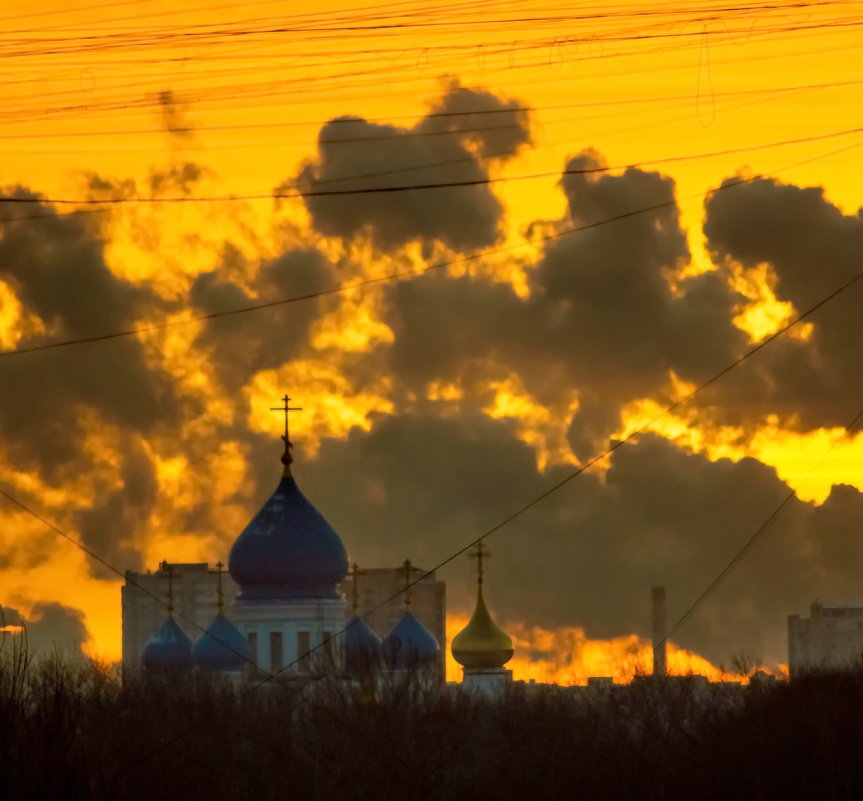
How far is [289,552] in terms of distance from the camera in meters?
63.7

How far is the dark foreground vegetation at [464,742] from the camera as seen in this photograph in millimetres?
36125

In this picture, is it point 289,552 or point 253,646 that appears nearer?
point 289,552

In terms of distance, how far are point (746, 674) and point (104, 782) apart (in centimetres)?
4113

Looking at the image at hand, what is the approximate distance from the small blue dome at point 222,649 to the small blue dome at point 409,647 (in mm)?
3660

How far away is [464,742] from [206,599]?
7125 centimetres

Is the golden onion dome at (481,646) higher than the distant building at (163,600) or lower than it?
lower

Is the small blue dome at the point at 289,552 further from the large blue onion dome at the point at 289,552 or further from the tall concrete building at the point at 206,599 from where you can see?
the tall concrete building at the point at 206,599

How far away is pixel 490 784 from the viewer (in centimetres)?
4297

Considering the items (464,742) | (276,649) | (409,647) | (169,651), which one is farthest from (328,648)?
(464,742)

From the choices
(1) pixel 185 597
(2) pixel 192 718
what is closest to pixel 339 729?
(2) pixel 192 718

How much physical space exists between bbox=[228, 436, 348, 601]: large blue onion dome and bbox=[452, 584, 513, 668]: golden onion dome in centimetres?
406

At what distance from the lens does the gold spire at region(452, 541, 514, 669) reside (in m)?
66.7

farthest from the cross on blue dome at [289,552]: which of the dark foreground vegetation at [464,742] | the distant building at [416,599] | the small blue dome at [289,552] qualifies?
the distant building at [416,599]

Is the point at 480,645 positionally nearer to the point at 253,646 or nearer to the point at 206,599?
the point at 253,646
